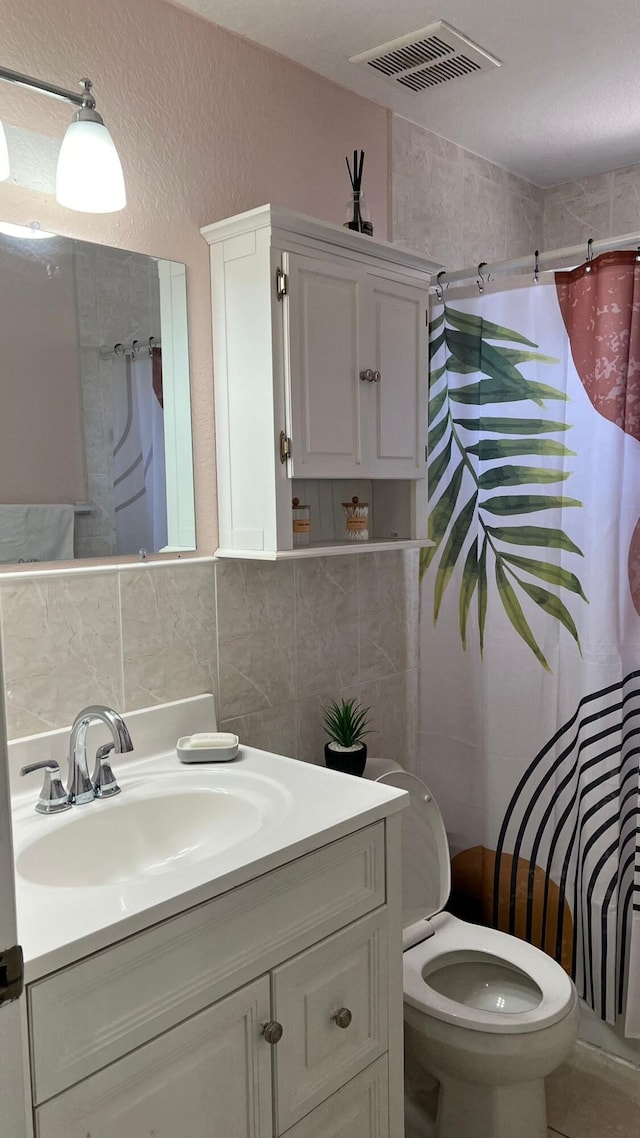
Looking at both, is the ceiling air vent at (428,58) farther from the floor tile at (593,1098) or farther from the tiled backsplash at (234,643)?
the floor tile at (593,1098)

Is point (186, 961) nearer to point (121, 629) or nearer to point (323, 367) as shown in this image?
point (121, 629)

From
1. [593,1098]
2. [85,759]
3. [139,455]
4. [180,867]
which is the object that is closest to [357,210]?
[139,455]

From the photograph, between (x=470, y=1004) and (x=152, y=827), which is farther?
(x=470, y=1004)

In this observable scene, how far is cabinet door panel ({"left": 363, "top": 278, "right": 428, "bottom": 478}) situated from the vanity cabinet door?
46.3 inches

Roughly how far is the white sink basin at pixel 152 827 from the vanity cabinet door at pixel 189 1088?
26 cm

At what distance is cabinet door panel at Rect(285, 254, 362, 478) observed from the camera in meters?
1.76

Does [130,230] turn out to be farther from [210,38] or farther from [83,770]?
[83,770]

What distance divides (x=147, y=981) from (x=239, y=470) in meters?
1.03

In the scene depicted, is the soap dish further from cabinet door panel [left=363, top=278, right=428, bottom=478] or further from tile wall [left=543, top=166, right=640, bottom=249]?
tile wall [left=543, top=166, right=640, bottom=249]

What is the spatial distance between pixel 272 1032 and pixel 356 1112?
1.11 feet

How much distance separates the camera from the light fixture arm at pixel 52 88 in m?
1.41

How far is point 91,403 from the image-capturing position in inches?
63.5

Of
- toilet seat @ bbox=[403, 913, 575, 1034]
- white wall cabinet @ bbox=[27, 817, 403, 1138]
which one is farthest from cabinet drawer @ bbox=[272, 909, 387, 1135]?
toilet seat @ bbox=[403, 913, 575, 1034]

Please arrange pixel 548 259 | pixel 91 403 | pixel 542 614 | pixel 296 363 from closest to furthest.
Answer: pixel 91 403 → pixel 296 363 → pixel 548 259 → pixel 542 614
